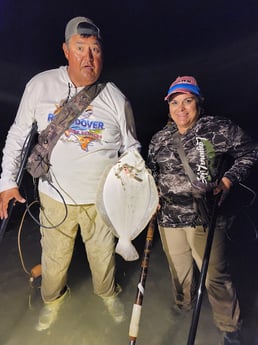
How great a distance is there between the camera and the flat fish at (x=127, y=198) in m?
1.58

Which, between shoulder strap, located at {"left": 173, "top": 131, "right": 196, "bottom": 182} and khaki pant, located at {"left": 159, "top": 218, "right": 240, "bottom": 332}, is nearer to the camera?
shoulder strap, located at {"left": 173, "top": 131, "right": 196, "bottom": 182}

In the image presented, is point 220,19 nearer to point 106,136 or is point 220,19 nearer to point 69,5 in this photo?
point 69,5

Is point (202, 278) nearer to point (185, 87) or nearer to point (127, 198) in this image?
point (127, 198)

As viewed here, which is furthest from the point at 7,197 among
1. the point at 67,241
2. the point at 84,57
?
the point at 84,57

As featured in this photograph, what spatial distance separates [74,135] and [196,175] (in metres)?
0.72

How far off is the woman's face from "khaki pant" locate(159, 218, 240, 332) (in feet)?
2.00

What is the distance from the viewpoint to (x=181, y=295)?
2330mm

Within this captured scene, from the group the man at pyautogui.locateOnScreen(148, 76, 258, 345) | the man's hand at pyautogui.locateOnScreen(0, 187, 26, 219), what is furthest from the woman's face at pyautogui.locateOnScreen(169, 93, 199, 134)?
the man's hand at pyautogui.locateOnScreen(0, 187, 26, 219)

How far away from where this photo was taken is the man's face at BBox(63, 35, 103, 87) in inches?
68.2

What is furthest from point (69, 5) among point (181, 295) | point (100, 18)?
point (181, 295)

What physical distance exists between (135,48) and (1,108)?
14.0 ft

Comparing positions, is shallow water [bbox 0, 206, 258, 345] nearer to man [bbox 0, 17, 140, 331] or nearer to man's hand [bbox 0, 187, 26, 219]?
man [bbox 0, 17, 140, 331]

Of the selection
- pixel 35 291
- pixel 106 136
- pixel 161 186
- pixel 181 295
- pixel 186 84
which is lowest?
pixel 35 291

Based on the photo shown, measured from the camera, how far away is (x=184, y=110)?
179cm
